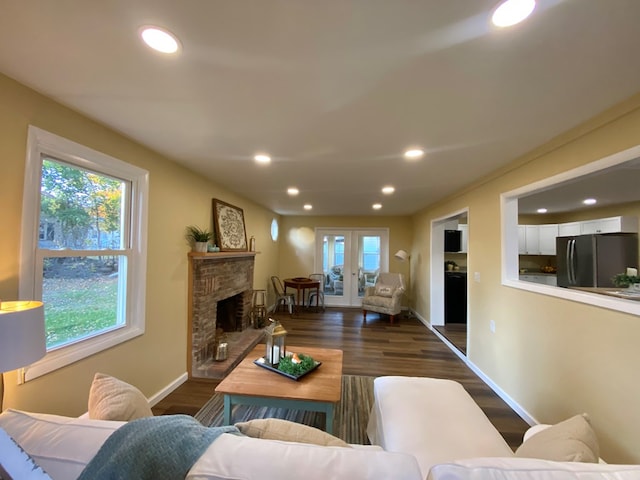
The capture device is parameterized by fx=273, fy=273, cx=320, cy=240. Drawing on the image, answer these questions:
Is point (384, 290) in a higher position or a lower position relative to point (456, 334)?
higher

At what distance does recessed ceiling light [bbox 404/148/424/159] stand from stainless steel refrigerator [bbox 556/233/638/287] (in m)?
2.87

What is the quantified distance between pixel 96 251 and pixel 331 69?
2049 millimetres

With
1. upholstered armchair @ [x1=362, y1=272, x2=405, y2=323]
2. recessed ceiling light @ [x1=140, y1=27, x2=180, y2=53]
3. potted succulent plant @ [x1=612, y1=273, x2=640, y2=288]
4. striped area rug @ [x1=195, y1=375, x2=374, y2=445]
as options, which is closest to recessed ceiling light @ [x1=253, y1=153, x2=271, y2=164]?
recessed ceiling light @ [x1=140, y1=27, x2=180, y2=53]

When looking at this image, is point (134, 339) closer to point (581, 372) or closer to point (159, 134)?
point (159, 134)

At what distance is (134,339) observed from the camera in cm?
230

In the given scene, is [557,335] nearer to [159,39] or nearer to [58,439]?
[58,439]

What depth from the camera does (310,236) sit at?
7.09 meters

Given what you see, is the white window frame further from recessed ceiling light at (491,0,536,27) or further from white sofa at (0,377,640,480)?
recessed ceiling light at (491,0,536,27)

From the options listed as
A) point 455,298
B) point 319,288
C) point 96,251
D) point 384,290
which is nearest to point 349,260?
point 319,288

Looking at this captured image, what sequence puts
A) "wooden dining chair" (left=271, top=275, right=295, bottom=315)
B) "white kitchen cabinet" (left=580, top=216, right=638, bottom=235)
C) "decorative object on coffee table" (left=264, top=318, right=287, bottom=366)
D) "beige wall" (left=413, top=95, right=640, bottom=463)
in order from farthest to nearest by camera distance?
"wooden dining chair" (left=271, top=275, right=295, bottom=315) < "white kitchen cabinet" (left=580, top=216, right=638, bottom=235) < "decorative object on coffee table" (left=264, top=318, right=287, bottom=366) < "beige wall" (left=413, top=95, right=640, bottom=463)

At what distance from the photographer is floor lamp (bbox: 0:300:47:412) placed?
109 cm

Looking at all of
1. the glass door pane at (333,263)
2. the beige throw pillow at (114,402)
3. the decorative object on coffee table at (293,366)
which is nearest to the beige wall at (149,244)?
the beige throw pillow at (114,402)

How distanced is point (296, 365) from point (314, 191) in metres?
2.58

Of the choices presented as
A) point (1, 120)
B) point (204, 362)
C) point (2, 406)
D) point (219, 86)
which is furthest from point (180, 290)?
point (219, 86)
